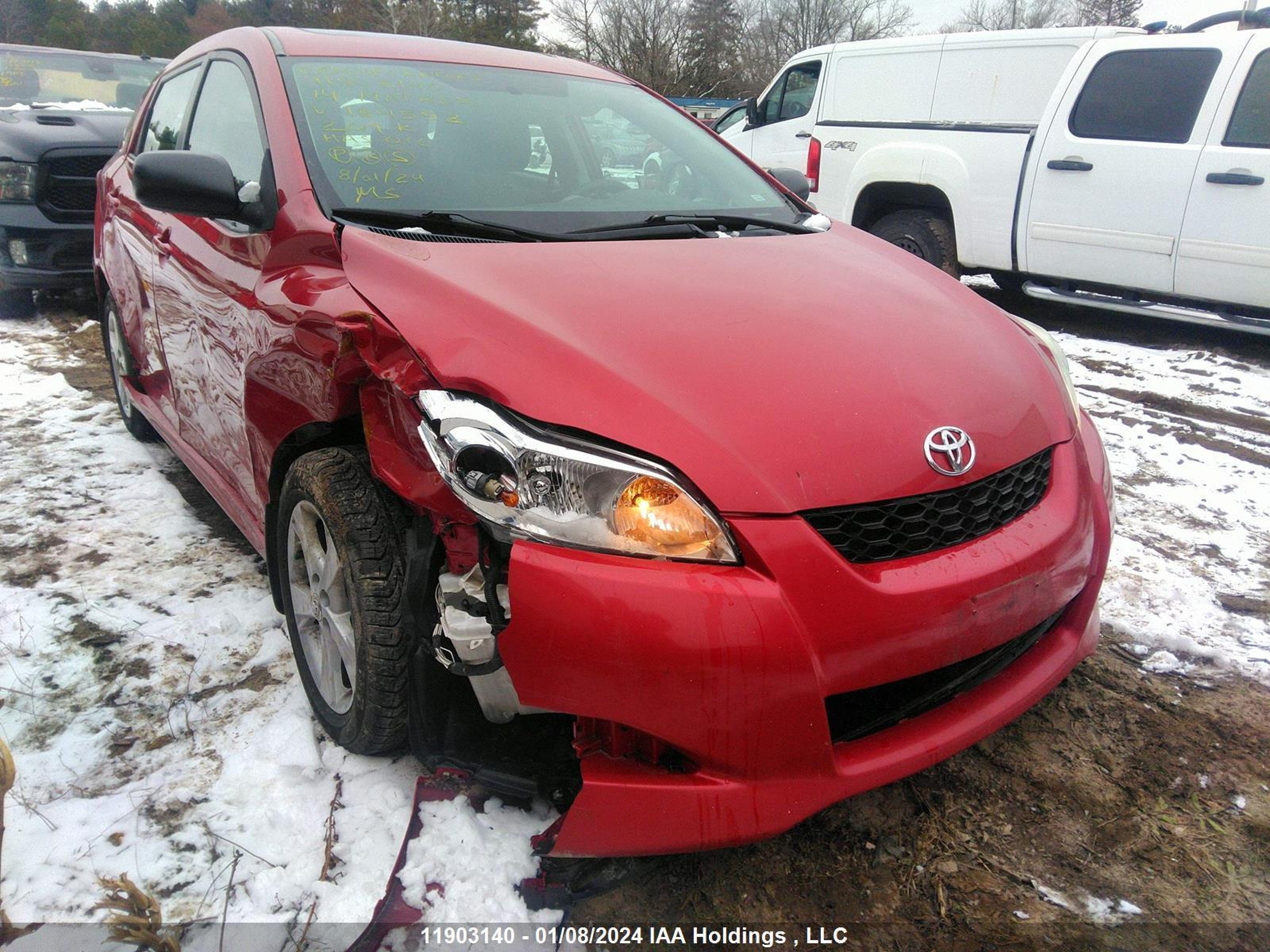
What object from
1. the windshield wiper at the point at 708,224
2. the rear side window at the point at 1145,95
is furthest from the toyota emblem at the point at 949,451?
the rear side window at the point at 1145,95

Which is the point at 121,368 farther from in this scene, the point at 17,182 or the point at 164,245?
the point at 17,182

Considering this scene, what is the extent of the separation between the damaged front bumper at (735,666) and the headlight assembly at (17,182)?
6.14m

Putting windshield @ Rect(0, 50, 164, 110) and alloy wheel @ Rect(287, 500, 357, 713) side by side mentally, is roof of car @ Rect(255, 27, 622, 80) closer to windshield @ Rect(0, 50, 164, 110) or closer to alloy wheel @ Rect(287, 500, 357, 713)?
alloy wheel @ Rect(287, 500, 357, 713)

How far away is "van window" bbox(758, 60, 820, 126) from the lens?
314 inches

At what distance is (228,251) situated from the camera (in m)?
2.39

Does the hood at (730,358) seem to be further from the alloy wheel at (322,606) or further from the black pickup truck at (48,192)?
the black pickup truck at (48,192)

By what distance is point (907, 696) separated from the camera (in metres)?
1.64

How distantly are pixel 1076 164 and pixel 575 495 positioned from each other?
5.84 metres

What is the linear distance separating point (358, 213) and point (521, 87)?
100 cm

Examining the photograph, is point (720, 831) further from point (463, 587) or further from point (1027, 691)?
point (1027, 691)

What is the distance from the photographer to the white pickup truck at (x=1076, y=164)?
531 centimetres

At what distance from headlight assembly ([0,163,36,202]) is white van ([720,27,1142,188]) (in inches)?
208

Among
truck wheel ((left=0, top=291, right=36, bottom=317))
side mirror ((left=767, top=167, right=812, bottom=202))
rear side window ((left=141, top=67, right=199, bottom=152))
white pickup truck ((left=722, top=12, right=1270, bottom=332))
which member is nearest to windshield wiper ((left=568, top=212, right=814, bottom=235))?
side mirror ((left=767, top=167, right=812, bottom=202))

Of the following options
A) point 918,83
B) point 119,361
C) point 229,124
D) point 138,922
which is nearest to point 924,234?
point 918,83
